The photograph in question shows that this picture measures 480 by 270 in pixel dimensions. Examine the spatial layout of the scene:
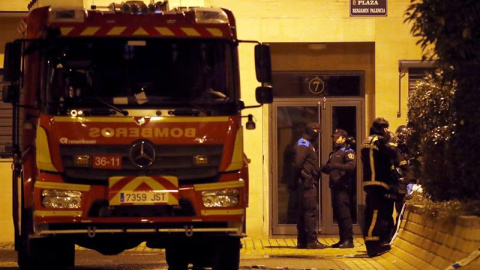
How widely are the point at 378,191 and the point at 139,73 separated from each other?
5.74 metres

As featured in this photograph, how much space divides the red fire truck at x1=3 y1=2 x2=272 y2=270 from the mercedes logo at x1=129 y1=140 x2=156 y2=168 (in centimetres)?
1

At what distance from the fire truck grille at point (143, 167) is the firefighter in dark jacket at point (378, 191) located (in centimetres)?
541

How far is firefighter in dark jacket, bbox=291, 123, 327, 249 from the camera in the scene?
20141 mm

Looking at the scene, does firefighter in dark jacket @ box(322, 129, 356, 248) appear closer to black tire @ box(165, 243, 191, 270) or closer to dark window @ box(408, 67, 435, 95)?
dark window @ box(408, 67, 435, 95)

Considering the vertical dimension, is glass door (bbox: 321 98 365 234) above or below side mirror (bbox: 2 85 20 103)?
below

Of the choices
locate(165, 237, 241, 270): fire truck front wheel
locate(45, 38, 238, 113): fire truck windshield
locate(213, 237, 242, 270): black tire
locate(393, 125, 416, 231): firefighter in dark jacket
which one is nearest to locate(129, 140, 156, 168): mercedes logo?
locate(45, 38, 238, 113): fire truck windshield

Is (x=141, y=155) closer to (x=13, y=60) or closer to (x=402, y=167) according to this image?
(x=13, y=60)

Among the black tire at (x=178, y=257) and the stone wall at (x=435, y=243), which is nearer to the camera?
the stone wall at (x=435, y=243)

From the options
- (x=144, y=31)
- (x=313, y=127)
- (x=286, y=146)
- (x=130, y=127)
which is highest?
(x=144, y=31)

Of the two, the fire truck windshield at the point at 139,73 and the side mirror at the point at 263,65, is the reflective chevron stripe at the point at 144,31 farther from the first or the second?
the side mirror at the point at 263,65

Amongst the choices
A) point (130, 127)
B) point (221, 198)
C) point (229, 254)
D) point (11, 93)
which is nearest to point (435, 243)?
point (229, 254)

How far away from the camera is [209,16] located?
13.2 metres

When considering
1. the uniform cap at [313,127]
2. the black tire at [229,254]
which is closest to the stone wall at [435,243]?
the black tire at [229,254]

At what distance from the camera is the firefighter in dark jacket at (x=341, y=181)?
20.0 metres
